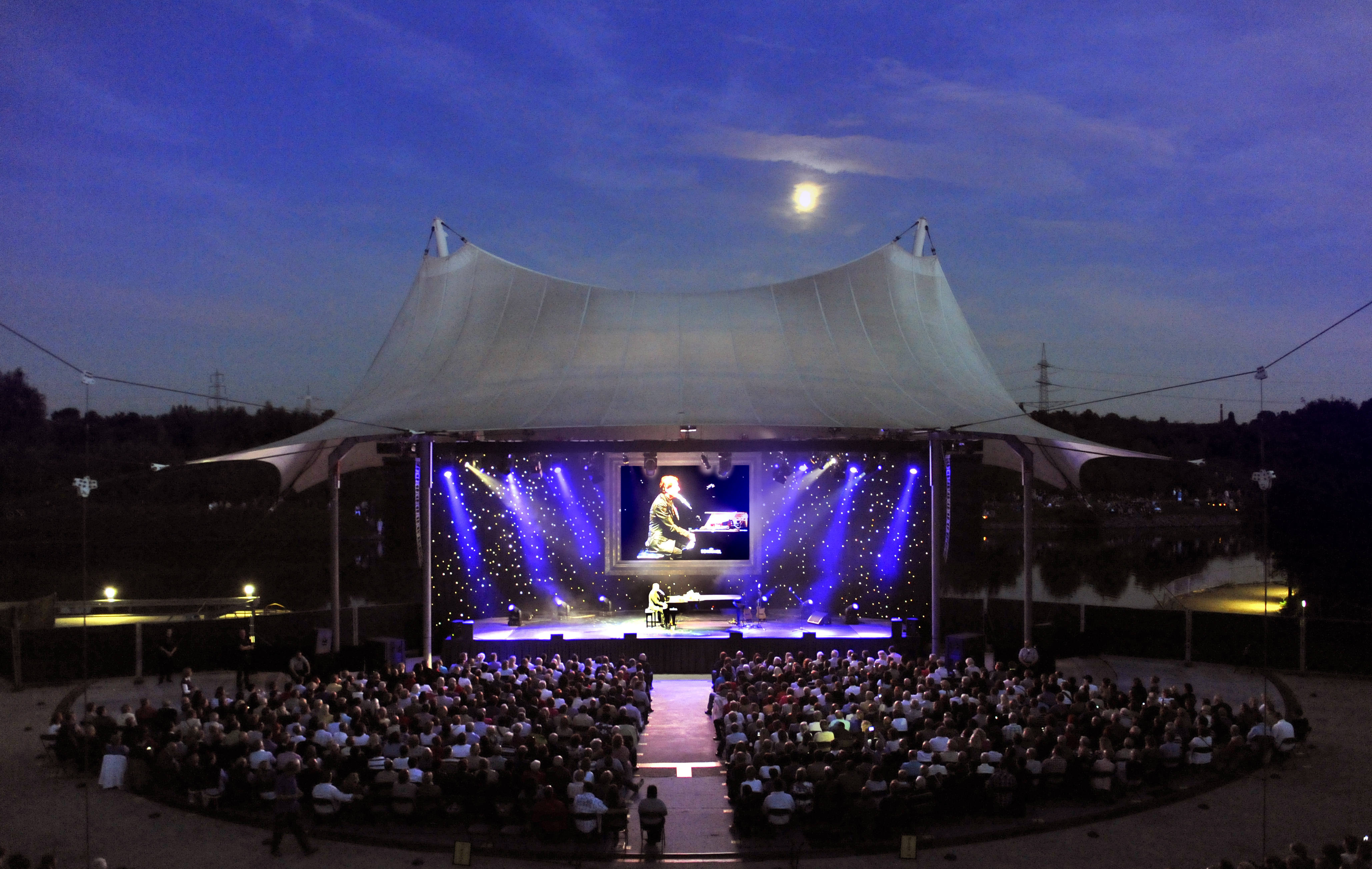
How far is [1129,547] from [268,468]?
43.9 meters

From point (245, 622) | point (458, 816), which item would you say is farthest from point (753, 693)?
point (245, 622)

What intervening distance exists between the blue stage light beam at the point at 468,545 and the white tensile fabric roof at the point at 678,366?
A: 78.2 inches

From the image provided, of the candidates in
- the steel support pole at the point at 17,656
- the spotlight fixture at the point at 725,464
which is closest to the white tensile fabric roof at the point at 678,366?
the spotlight fixture at the point at 725,464

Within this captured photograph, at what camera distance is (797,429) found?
54.4 ft

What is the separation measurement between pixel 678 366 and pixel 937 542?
190 inches

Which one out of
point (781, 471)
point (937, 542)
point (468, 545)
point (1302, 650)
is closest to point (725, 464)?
point (781, 471)

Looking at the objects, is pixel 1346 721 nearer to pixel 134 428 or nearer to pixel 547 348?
pixel 547 348

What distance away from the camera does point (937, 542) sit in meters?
15.2

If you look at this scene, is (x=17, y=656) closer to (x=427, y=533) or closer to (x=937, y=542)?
(x=427, y=533)

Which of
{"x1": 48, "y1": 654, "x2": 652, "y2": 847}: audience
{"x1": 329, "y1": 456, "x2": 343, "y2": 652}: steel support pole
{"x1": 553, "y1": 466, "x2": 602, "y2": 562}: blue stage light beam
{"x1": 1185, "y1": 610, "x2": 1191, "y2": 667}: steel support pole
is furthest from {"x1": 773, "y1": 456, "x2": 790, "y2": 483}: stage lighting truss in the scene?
{"x1": 329, "y1": 456, "x2": 343, "y2": 652}: steel support pole

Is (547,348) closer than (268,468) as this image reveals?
Yes

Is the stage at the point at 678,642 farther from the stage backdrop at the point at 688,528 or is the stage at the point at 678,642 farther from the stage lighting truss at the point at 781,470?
the stage lighting truss at the point at 781,470

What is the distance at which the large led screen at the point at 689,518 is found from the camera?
1845 cm

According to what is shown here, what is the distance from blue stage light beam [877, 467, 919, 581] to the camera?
18094 mm
